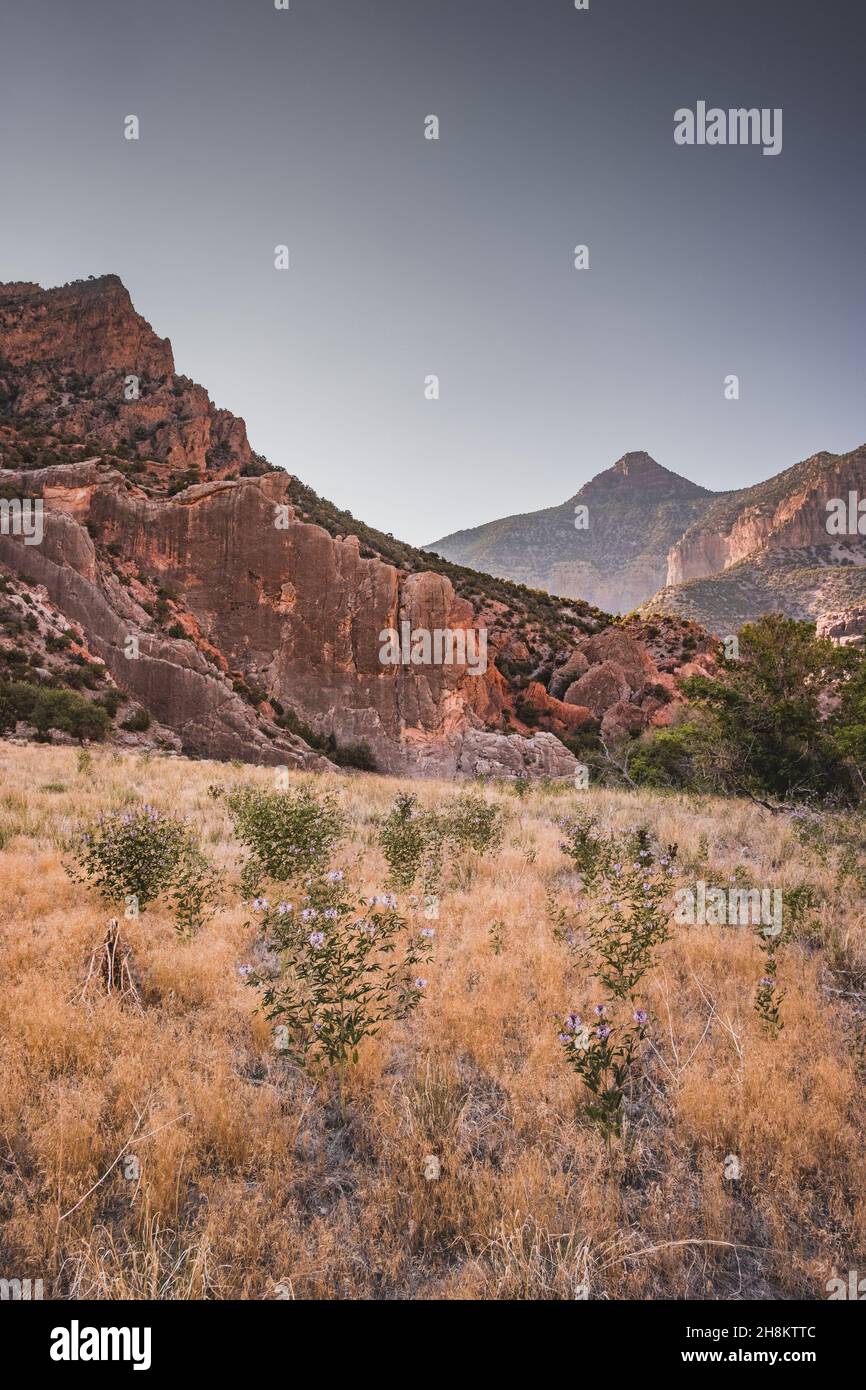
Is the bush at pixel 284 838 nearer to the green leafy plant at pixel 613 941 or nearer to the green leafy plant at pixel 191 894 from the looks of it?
the green leafy plant at pixel 191 894

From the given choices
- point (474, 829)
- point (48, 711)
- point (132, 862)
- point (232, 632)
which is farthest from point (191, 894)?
point (232, 632)

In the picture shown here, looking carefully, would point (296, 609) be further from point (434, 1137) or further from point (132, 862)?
point (434, 1137)

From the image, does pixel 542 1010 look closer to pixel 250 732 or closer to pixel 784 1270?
pixel 784 1270

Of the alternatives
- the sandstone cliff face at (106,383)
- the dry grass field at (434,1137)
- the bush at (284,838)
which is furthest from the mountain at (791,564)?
the dry grass field at (434,1137)

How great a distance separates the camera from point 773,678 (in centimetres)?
1503

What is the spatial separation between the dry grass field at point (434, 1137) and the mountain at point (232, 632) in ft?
54.7

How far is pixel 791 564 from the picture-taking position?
93.2 metres

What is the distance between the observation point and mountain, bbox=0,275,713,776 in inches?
845

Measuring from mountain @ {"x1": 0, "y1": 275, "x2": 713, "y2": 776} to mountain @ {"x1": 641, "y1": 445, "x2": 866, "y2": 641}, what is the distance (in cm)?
3953

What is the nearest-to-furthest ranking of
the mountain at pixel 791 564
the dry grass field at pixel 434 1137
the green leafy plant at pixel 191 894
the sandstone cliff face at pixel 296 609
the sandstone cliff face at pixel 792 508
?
the dry grass field at pixel 434 1137 → the green leafy plant at pixel 191 894 → the sandstone cliff face at pixel 296 609 → the mountain at pixel 791 564 → the sandstone cliff face at pixel 792 508

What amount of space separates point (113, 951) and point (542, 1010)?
288cm

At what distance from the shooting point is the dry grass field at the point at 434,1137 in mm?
2051

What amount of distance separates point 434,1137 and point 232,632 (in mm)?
28352
